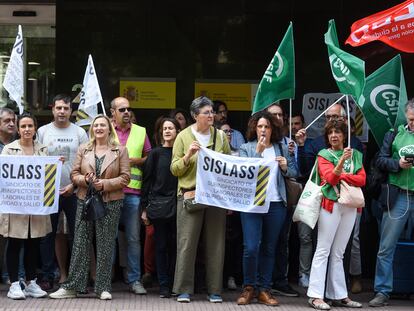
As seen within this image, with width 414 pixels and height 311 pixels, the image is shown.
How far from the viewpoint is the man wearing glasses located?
34.1ft

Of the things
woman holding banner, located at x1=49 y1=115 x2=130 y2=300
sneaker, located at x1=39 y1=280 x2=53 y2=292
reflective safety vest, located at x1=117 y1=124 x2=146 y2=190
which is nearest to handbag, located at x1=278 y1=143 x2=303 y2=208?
reflective safety vest, located at x1=117 y1=124 x2=146 y2=190

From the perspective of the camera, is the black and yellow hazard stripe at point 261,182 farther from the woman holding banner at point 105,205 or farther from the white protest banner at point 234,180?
the woman holding banner at point 105,205

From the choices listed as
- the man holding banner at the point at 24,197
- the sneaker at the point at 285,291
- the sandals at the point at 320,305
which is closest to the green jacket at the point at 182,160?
the man holding banner at the point at 24,197

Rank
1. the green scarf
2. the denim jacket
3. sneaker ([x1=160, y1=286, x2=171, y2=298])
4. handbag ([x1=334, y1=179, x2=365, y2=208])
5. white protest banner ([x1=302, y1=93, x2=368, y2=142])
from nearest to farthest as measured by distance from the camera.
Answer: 1. handbag ([x1=334, y1=179, x2=365, y2=208])
2. the green scarf
3. the denim jacket
4. sneaker ([x1=160, y1=286, x2=171, y2=298])
5. white protest banner ([x1=302, y1=93, x2=368, y2=142])

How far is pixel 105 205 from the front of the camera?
987cm

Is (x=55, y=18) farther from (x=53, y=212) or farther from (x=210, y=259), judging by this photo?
(x=210, y=259)

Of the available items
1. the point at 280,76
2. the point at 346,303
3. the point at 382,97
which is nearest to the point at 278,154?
the point at 280,76

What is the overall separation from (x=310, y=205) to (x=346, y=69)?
59.0 inches

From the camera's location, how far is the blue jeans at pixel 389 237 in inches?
391

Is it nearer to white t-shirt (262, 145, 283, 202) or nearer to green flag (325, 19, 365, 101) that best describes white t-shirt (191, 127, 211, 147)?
white t-shirt (262, 145, 283, 202)

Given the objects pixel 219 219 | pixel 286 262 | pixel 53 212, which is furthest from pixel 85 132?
pixel 286 262

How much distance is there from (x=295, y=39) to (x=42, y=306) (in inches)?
196

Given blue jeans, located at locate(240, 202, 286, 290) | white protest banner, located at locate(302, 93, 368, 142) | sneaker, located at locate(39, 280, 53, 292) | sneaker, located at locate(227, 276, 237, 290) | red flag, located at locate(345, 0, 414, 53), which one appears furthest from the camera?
white protest banner, located at locate(302, 93, 368, 142)

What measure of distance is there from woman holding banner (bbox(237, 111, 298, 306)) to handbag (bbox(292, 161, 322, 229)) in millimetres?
197
